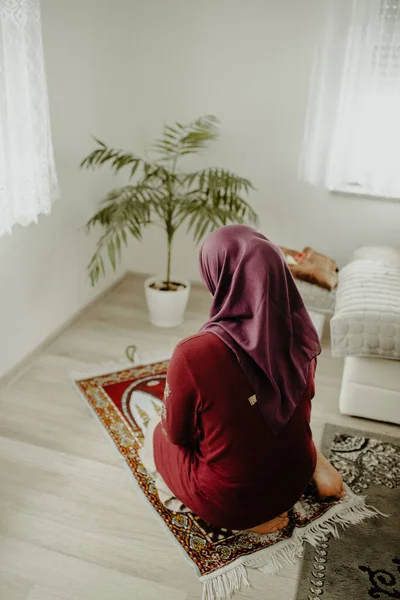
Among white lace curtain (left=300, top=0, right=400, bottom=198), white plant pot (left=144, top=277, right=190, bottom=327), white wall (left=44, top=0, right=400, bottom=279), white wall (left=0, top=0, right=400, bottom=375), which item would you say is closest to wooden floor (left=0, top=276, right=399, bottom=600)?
white wall (left=0, top=0, right=400, bottom=375)

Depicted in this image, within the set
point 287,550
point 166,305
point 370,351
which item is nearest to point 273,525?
point 287,550

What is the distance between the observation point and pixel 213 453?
1774 mm

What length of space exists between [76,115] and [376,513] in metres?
2.30

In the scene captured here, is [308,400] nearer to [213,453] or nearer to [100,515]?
[213,453]

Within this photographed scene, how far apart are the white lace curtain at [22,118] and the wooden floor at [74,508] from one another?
77cm

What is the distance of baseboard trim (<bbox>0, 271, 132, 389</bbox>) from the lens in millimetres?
2701

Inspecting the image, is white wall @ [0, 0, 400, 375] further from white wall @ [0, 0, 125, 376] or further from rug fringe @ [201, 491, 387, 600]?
rug fringe @ [201, 491, 387, 600]

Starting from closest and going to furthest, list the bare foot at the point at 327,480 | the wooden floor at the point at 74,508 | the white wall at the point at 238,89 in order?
the wooden floor at the point at 74,508
the bare foot at the point at 327,480
the white wall at the point at 238,89

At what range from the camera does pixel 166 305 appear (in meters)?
3.20

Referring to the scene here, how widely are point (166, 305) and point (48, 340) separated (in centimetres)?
65

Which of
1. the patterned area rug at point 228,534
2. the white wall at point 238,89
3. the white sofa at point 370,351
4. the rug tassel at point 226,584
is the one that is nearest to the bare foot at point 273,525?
the patterned area rug at point 228,534

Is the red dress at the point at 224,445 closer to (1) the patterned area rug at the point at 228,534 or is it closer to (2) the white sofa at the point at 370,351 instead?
(1) the patterned area rug at the point at 228,534

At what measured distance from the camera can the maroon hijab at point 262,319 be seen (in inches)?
64.5

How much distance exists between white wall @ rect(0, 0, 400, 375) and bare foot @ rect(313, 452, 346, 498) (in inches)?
58.2
